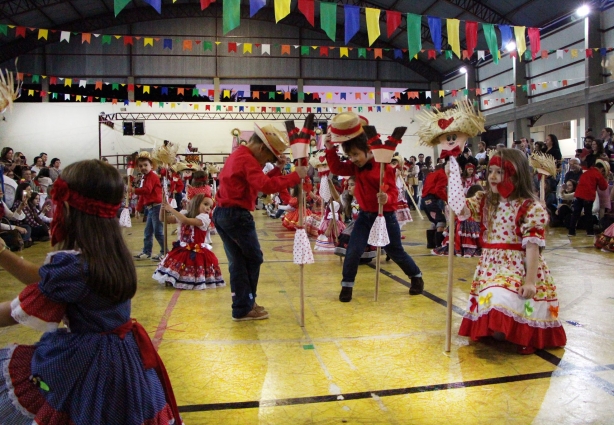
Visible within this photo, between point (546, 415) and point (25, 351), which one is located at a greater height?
point (25, 351)

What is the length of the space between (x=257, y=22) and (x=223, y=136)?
625 cm

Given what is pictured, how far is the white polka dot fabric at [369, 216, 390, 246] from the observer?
451 cm

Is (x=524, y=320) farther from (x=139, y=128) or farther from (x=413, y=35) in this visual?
(x=139, y=128)

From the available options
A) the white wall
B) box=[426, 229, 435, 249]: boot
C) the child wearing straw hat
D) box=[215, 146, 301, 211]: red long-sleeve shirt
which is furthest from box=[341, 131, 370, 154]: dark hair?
the white wall

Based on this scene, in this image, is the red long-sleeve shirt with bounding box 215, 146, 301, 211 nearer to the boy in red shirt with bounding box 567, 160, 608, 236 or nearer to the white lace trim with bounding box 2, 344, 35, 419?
the white lace trim with bounding box 2, 344, 35, 419

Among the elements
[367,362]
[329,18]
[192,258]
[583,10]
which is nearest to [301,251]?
[367,362]

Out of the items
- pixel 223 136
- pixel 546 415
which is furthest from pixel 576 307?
pixel 223 136

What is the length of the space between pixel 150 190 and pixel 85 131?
1912cm

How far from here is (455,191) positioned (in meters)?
3.39

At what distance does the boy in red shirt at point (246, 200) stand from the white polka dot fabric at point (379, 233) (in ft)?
3.40

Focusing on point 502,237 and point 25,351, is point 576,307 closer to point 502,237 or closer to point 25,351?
point 502,237

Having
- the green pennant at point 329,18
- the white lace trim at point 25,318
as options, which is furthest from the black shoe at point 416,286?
the green pennant at point 329,18

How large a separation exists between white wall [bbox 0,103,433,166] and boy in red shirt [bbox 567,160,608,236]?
14.9m

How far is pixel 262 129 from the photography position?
13.0ft
